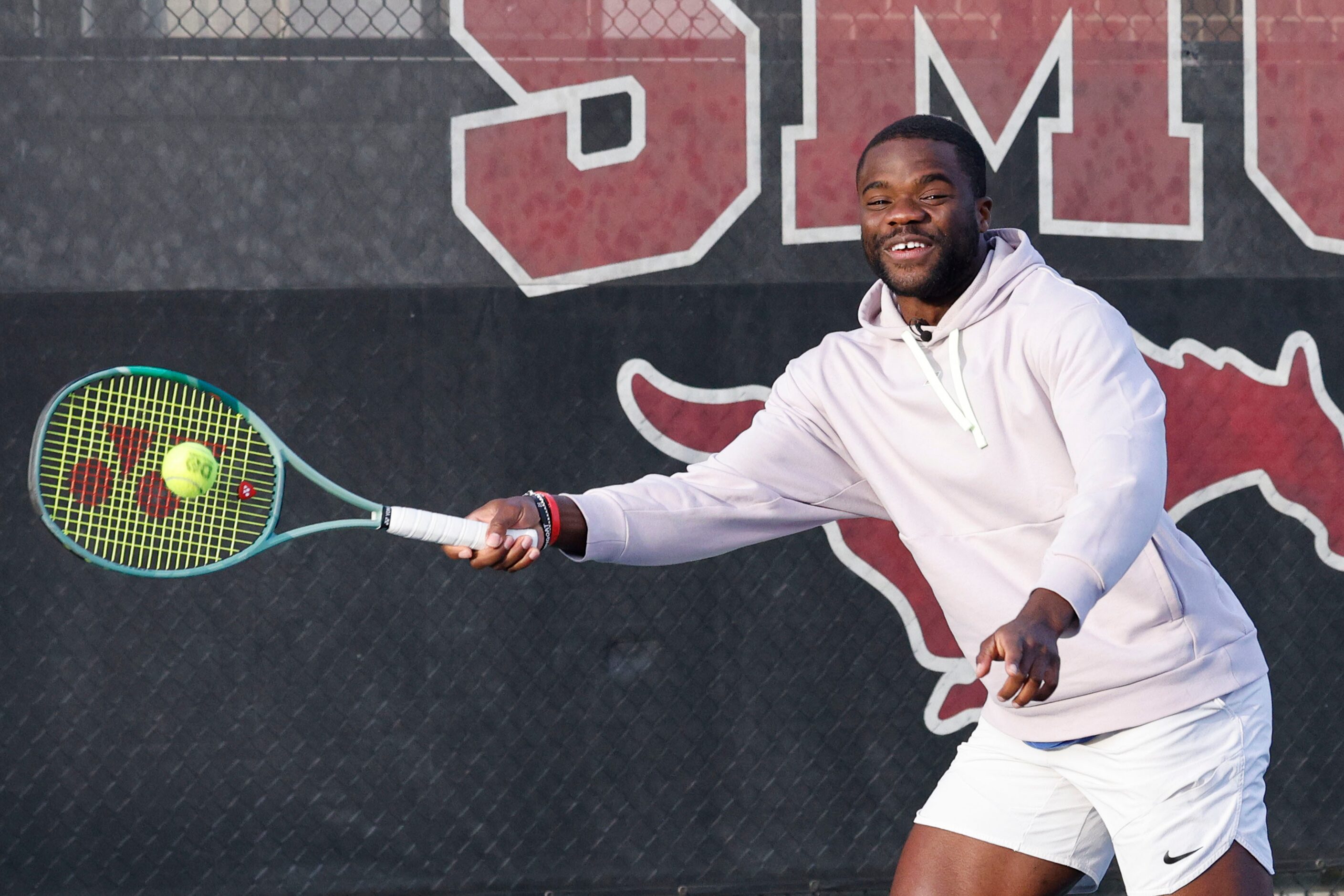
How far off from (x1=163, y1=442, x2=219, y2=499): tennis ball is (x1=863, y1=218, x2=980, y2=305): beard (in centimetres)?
116

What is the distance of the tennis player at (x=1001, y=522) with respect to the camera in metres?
1.95

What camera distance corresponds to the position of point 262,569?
353 centimetres

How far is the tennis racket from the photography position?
7.27ft

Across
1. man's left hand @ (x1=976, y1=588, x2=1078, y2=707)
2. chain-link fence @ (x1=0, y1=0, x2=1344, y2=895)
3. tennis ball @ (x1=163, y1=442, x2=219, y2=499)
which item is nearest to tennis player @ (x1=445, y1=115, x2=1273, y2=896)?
man's left hand @ (x1=976, y1=588, x2=1078, y2=707)

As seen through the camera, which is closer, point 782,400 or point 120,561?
point 782,400

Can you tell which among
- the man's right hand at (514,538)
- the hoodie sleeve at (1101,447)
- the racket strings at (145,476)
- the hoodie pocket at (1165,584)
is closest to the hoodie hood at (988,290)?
the hoodie sleeve at (1101,447)

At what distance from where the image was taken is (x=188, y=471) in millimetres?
2340

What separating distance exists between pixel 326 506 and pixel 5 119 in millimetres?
1251

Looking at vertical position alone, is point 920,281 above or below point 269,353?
above

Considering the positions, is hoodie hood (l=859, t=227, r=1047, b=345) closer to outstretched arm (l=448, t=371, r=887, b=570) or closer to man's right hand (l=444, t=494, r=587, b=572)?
outstretched arm (l=448, t=371, r=887, b=570)

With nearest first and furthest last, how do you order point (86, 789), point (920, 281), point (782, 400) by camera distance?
point (920, 281) < point (782, 400) < point (86, 789)

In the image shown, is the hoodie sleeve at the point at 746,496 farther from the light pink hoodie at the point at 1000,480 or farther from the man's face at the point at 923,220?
the man's face at the point at 923,220

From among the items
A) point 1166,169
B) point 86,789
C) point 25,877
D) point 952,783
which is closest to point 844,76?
point 1166,169

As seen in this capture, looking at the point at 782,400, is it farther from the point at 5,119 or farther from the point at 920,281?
the point at 5,119
